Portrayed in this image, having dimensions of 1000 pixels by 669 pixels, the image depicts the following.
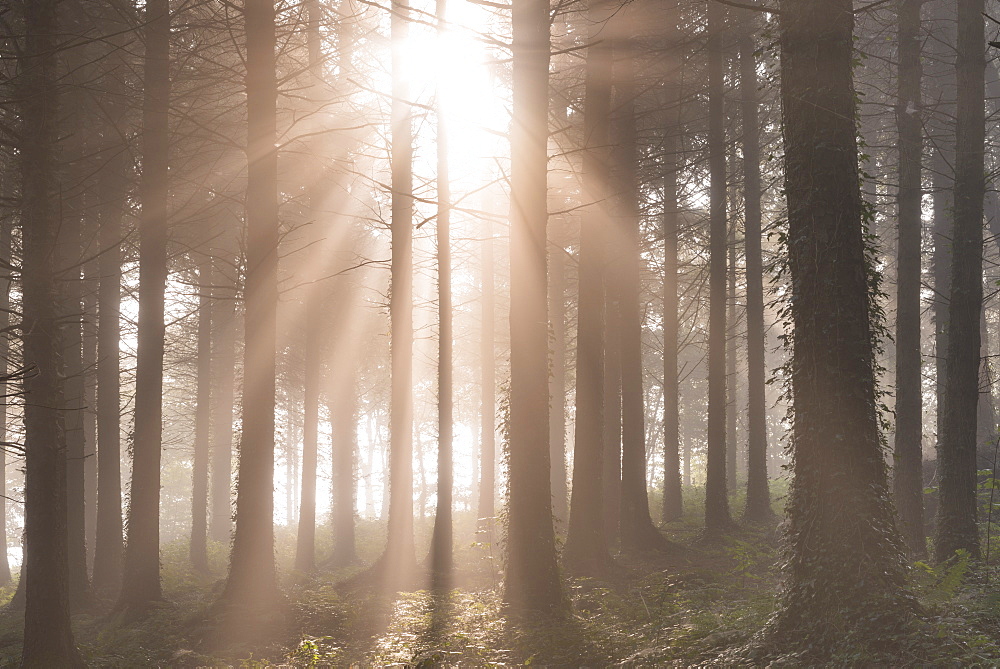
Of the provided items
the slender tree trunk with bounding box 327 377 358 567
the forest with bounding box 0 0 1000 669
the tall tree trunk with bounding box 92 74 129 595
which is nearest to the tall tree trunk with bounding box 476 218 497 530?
the forest with bounding box 0 0 1000 669

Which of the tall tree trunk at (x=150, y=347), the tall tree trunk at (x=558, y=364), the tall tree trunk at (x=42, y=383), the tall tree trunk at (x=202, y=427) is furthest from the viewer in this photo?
the tall tree trunk at (x=558, y=364)

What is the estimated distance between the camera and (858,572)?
6.12 metres

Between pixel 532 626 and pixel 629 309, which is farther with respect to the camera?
pixel 629 309

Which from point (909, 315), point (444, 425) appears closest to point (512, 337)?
point (444, 425)

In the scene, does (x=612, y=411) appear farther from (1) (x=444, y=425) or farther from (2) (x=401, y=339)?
(2) (x=401, y=339)

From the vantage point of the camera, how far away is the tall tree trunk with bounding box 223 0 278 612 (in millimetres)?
9688

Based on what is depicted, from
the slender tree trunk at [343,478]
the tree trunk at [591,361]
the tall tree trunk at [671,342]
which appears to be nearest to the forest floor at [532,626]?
the tree trunk at [591,361]

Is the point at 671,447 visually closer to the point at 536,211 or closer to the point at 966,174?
the point at 966,174

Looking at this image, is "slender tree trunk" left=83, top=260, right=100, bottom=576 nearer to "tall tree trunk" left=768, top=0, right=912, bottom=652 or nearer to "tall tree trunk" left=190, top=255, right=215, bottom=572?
"tall tree trunk" left=190, top=255, right=215, bottom=572

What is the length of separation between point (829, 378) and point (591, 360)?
548 centimetres

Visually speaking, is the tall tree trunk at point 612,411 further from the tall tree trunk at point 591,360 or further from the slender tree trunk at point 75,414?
the slender tree trunk at point 75,414

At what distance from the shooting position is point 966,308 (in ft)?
34.9

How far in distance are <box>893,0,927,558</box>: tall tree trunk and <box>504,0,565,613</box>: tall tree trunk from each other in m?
6.94

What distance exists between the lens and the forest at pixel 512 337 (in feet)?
22.0
